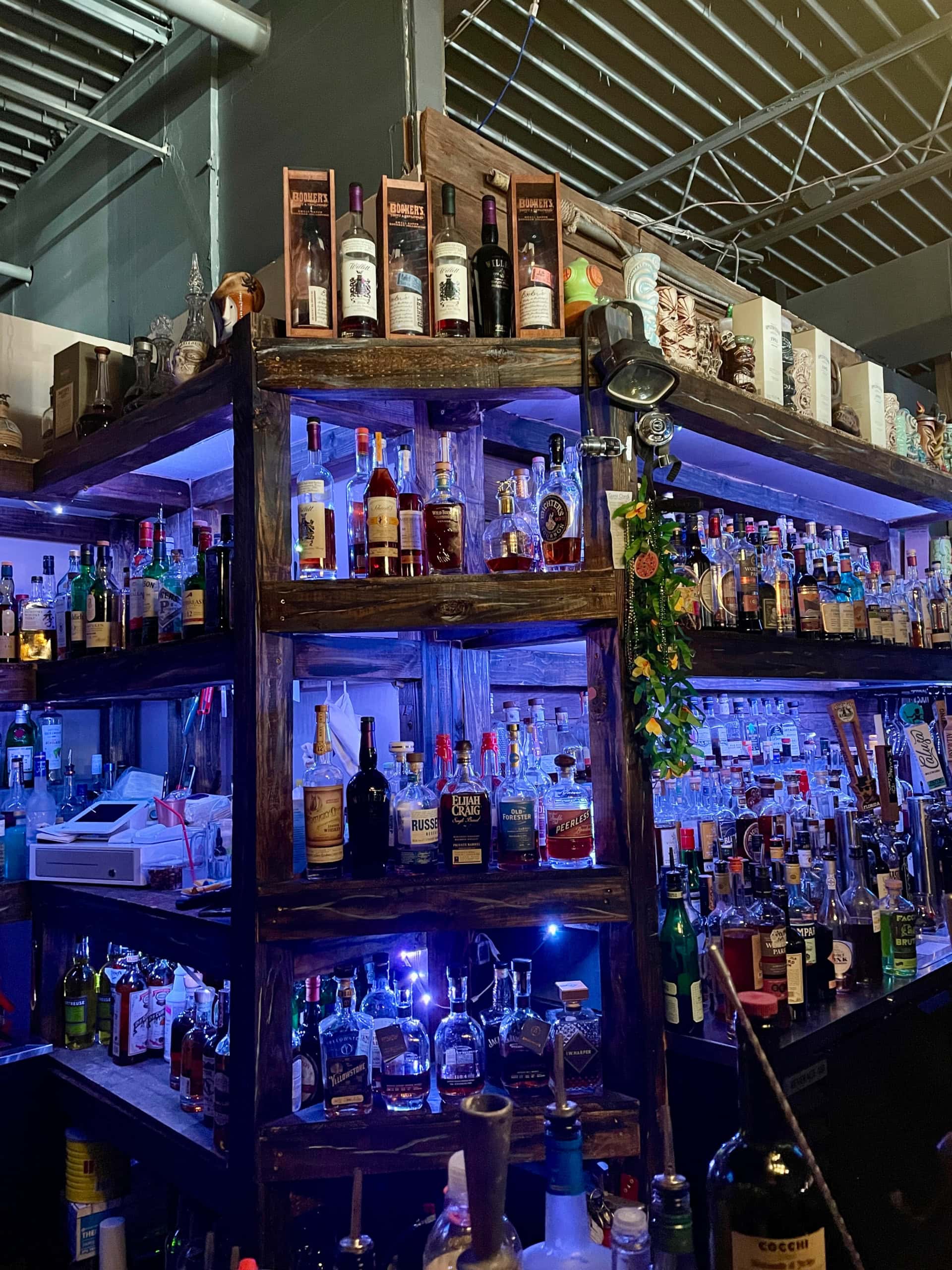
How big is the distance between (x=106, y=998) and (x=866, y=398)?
2992mm

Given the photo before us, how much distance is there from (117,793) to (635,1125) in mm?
1728

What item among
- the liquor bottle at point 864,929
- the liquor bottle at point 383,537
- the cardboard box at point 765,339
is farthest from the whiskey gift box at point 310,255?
the liquor bottle at point 864,929

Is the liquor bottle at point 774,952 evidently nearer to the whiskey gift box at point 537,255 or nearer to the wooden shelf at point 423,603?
the wooden shelf at point 423,603

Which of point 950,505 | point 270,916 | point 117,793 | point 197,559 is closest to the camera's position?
point 270,916

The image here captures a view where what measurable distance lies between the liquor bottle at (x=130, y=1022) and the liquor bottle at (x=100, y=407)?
4.87 ft

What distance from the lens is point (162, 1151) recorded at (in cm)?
199

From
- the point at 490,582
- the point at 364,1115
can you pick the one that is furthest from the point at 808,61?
the point at 364,1115

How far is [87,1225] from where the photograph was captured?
2.37m

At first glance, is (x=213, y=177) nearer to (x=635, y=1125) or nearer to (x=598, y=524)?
(x=598, y=524)

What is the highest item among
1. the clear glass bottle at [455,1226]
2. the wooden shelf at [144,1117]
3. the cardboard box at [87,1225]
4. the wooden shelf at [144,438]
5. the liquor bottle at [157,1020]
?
the wooden shelf at [144,438]

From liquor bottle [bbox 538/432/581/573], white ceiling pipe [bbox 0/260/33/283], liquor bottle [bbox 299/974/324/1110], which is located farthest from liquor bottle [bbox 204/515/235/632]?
white ceiling pipe [bbox 0/260/33/283]

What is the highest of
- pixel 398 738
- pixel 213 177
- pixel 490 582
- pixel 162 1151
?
pixel 213 177

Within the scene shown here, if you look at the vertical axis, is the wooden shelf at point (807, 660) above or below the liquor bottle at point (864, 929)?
above

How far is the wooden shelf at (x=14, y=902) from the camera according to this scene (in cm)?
256
